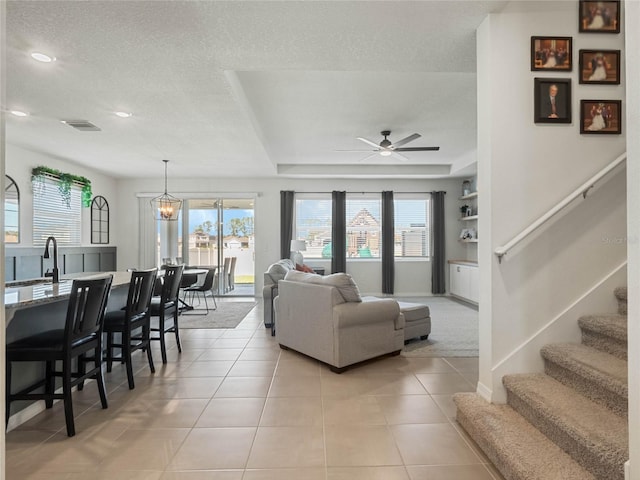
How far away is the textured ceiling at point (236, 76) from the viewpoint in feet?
6.97

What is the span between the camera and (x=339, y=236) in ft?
24.7

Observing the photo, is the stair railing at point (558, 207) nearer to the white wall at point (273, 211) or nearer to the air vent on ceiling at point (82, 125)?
the air vent on ceiling at point (82, 125)

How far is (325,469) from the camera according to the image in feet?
5.86

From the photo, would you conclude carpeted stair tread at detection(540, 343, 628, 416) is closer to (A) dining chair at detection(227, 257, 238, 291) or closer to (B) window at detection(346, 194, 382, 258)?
(B) window at detection(346, 194, 382, 258)

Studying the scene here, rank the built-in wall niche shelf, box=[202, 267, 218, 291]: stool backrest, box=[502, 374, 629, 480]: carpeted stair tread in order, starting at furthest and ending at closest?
the built-in wall niche shelf < box=[202, 267, 218, 291]: stool backrest < box=[502, 374, 629, 480]: carpeted stair tread

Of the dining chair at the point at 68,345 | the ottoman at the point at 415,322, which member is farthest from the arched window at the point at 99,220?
the ottoman at the point at 415,322

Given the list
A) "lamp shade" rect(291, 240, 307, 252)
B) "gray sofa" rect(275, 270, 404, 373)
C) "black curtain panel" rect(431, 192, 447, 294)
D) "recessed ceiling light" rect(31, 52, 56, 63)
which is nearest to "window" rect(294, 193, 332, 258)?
"lamp shade" rect(291, 240, 307, 252)

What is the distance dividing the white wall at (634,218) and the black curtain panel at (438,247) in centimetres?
655

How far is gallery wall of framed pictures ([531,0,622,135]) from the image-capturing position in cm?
217

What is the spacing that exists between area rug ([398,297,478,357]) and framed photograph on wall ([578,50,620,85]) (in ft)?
8.57

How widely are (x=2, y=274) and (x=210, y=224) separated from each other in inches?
274

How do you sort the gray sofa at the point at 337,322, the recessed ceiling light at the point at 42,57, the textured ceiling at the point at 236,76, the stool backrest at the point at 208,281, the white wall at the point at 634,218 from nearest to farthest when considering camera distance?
the white wall at the point at 634,218 → the textured ceiling at the point at 236,76 → the recessed ceiling light at the point at 42,57 → the gray sofa at the point at 337,322 → the stool backrest at the point at 208,281

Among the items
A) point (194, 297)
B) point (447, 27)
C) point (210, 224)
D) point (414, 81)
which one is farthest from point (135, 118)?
point (194, 297)

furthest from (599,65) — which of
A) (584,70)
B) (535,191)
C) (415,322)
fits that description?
(415,322)
